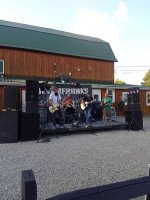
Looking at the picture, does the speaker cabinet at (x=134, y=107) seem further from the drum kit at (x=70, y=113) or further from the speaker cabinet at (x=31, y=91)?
the speaker cabinet at (x=31, y=91)

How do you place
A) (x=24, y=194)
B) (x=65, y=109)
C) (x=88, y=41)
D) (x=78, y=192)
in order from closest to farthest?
(x=24, y=194)
(x=78, y=192)
(x=65, y=109)
(x=88, y=41)

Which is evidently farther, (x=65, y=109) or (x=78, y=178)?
(x=65, y=109)

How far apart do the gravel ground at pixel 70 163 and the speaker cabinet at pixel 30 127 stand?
558 mm

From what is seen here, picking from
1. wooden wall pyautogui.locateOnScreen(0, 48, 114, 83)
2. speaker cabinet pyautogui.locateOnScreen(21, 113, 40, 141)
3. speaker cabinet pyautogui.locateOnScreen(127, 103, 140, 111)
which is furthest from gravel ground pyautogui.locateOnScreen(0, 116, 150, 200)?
wooden wall pyautogui.locateOnScreen(0, 48, 114, 83)

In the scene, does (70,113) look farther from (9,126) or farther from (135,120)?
(9,126)

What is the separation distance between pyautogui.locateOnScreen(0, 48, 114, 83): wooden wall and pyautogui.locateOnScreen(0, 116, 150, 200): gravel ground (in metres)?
12.7

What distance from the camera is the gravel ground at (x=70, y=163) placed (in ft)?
14.1

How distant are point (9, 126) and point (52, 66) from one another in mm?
13718

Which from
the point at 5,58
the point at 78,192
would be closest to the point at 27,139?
the point at 78,192

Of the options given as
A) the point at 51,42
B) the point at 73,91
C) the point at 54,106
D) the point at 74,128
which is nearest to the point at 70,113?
the point at 73,91

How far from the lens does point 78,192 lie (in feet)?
6.60

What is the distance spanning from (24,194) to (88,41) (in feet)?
83.0

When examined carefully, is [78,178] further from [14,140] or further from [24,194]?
[14,140]

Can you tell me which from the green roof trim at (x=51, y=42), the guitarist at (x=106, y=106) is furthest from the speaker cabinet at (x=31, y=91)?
the green roof trim at (x=51, y=42)
